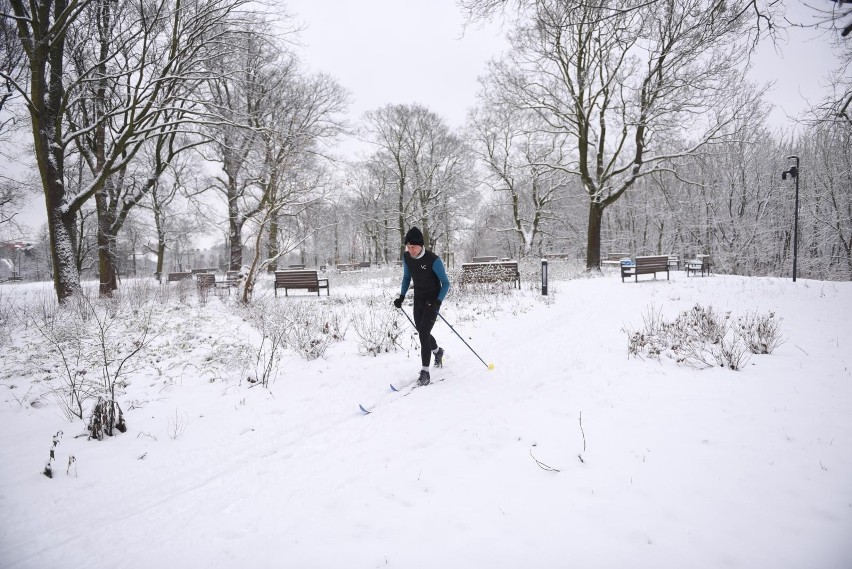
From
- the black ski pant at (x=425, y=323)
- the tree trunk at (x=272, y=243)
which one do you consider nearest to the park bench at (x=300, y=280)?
the tree trunk at (x=272, y=243)

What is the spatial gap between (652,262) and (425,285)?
12412 mm

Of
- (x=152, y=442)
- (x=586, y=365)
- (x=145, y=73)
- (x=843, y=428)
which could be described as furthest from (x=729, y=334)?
A: (x=145, y=73)

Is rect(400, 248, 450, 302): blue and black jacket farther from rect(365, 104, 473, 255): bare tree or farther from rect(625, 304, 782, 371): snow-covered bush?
rect(365, 104, 473, 255): bare tree

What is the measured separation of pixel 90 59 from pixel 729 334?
18313 millimetres

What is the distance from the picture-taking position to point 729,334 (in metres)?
6.20

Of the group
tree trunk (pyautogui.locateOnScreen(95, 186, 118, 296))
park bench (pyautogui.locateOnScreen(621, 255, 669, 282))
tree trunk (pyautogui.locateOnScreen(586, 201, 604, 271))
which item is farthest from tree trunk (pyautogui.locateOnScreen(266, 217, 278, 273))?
tree trunk (pyautogui.locateOnScreen(586, 201, 604, 271))

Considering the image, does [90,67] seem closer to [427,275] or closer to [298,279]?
[298,279]

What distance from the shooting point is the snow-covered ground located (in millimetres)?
2041

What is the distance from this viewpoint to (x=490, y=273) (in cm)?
1304

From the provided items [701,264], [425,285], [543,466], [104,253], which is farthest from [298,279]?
[701,264]

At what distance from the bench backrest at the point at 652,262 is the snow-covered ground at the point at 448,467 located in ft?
28.2

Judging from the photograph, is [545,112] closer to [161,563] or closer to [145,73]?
[145,73]

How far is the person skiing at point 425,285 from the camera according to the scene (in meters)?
A: 4.96

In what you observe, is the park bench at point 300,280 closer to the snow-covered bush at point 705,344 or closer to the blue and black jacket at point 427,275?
the blue and black jacket at point 427,275
